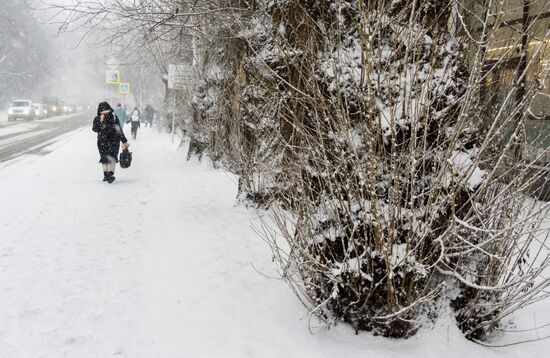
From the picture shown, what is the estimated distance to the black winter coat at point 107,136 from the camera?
909 centimetres

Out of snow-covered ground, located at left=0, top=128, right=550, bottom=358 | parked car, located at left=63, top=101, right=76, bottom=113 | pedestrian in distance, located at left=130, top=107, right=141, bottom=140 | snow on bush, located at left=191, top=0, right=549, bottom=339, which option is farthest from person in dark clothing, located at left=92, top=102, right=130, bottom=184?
parked car, located at left=63, top=101, right=76, bottom=113

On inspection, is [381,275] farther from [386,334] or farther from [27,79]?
[27,79]

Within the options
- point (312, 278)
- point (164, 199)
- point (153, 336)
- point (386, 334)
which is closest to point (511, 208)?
point (386, 334)

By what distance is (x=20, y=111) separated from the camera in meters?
35.8

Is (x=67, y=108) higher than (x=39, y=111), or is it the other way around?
(x=67, y=108)

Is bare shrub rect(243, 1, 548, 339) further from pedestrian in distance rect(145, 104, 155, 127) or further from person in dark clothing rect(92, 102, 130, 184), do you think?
pedestrian in distance rect(145, 104, 155, 127)

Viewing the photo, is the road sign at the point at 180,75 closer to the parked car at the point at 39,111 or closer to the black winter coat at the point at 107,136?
the black winter coat at the point at 107,136

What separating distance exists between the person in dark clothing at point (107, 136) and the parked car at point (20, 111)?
3205 centimetres

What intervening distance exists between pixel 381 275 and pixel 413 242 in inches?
13.0

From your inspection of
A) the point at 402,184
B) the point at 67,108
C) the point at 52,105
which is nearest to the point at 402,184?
the point at 402,184

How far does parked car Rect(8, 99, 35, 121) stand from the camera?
3550 centimetres

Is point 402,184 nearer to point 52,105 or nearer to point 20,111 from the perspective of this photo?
point 20,111

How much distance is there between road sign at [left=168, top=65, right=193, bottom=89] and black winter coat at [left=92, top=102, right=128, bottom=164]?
418 cm

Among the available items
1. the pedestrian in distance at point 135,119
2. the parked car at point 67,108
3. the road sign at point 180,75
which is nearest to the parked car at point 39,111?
the parked car at point 67,108
